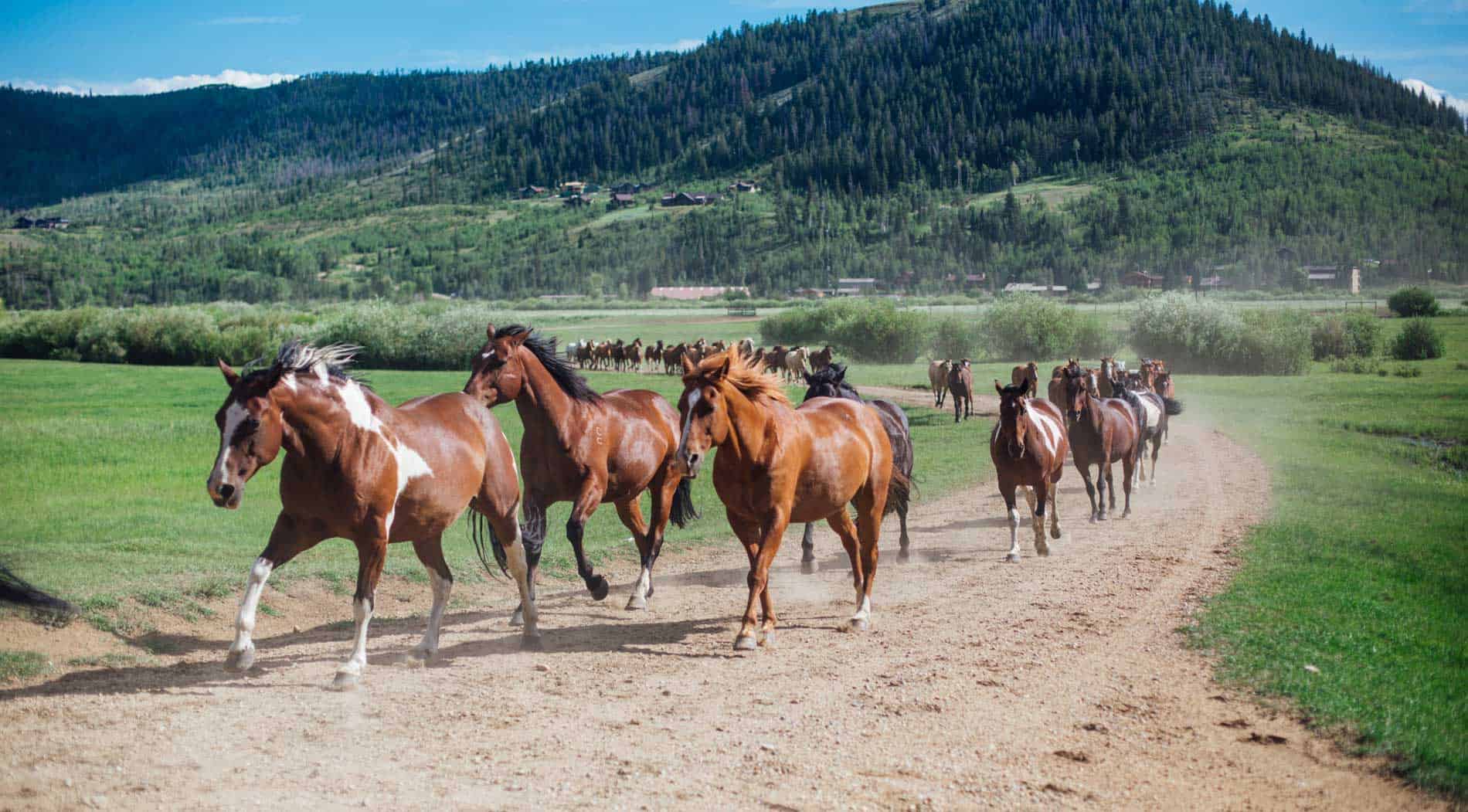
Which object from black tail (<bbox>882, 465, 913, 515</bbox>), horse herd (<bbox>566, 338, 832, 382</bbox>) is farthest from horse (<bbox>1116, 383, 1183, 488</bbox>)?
horse herd (<bbox>566, 338, 832, 382</bbox>)

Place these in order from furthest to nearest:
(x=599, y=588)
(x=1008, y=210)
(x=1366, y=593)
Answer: (x=1008, y=210), (x=1366, y=593), (x=599, y=588)

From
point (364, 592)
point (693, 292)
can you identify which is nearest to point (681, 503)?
point (364, 592)

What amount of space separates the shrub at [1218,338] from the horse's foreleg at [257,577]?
147 feet

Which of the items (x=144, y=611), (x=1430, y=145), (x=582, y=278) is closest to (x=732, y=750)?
(x=144, y=611)

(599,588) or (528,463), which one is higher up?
(528,463)

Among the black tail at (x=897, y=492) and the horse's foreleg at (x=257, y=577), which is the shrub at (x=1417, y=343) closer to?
the black tail at (x=897, y=492)

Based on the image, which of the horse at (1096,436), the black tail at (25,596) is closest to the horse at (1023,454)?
the horse at (1096,436)

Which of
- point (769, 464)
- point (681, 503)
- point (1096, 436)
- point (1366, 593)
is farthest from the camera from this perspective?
point (1096, 436)

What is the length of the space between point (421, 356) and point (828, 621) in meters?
43.7

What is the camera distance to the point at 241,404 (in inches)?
270

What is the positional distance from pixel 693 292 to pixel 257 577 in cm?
12142

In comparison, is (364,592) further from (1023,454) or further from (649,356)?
(649,356)

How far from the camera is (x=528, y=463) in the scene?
9.89 m

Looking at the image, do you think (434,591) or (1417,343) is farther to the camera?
(1417,343)
